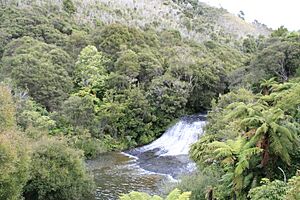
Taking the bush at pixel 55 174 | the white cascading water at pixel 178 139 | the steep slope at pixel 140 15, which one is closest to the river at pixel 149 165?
the white cascading water at pixel 178 139

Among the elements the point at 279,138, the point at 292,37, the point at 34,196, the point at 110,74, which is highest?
the point at 292,37

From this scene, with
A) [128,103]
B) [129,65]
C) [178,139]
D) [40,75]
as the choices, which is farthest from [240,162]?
[129,65]

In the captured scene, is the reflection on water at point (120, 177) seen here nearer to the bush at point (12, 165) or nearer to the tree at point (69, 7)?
the bush at point (12, 165)

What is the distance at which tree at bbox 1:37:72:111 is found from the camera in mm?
36031

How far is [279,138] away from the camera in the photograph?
12984 millimetres

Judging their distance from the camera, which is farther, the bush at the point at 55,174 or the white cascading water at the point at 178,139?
the white cascading water at the point at 178,139

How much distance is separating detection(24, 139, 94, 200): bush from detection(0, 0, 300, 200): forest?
50 millimetres

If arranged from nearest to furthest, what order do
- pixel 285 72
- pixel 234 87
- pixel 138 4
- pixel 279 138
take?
pixel 279 138 → pixel 285 72 → pixel 234 87 → pixel 138 4

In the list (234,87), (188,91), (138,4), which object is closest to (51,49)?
(188,91)

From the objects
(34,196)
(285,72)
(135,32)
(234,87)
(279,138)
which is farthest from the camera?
(135,32)

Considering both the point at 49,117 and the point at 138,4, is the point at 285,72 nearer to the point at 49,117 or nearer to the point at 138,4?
the point at 49,117

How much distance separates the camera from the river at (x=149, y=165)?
24.9 metres

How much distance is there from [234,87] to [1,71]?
21.3 m

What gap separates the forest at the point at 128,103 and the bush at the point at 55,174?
5 cm
